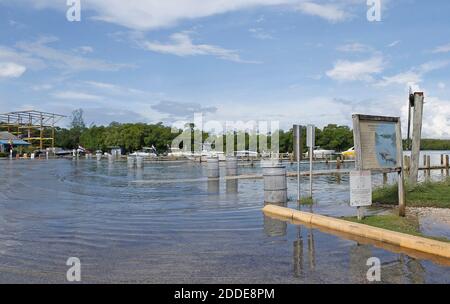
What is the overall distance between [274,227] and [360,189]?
210cm

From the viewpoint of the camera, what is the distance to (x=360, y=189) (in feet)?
33.2

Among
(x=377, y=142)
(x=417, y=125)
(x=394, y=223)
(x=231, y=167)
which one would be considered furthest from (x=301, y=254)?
(x=231, y=167)

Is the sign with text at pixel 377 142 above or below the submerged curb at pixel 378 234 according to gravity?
above

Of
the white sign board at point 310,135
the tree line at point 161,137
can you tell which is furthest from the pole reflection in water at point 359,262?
the tree line at point 161,137

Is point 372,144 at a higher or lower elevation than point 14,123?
lower

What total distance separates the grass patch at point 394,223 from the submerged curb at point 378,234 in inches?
24.5

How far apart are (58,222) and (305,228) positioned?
5.74 m

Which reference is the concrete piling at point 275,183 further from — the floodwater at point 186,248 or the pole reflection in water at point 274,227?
the pole reflection in water at point 274,227

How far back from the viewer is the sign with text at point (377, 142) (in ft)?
35.4

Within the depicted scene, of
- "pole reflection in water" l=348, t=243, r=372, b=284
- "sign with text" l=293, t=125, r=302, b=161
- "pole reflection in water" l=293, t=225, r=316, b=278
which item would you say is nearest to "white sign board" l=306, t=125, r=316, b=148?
"sign with text" l=293, t=125, r=302, b=161

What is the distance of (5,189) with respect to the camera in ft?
65.0
